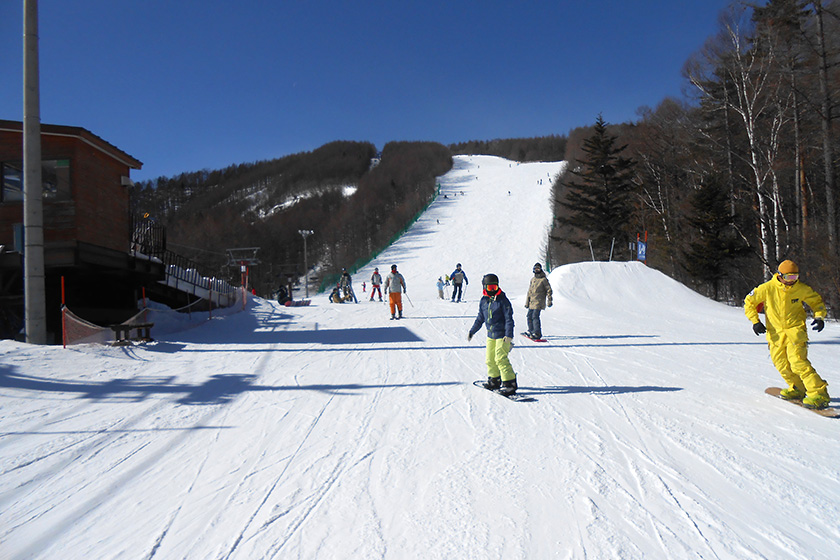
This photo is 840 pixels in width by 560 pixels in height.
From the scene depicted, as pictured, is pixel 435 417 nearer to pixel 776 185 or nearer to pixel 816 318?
pixel 816 318

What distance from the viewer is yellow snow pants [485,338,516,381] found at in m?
6.31

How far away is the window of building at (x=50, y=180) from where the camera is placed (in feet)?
39.8

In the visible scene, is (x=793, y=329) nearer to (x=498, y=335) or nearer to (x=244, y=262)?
(x=498, y=335)

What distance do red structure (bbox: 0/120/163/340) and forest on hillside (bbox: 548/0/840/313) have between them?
71.0 feet

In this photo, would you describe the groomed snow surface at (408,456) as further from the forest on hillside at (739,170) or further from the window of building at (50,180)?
the forest on hillside at (739,170)

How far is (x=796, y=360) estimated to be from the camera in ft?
18.1

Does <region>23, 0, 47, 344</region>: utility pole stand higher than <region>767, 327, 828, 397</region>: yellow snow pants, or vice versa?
<region>23, 0, 47, 344</region>: utility pole

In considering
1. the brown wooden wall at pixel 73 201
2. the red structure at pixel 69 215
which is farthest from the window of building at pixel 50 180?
the brown wooden wall at pixel 73 201

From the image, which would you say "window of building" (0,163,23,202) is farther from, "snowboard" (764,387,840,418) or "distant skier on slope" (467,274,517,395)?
"snowboard" (764,387,840,418)

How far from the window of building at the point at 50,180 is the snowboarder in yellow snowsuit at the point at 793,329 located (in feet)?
46.2

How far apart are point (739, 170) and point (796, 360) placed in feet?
83.8

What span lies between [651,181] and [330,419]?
3438cm

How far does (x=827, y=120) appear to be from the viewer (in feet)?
59.9

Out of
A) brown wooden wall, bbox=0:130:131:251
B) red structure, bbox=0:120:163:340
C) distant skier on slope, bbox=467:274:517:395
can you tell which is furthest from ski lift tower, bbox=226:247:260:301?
distant skier on slope, bbox=467:274:517:395
